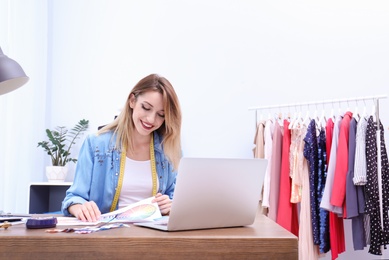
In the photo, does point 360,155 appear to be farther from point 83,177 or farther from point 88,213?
point 88,213

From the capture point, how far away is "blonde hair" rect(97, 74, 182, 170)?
1.71 meters

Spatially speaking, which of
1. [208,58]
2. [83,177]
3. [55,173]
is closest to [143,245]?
[83,177]

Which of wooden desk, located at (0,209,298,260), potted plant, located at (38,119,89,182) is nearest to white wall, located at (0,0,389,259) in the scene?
potted plant, located at (38,119,89,182)

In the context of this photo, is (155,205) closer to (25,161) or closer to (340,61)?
(25,161)

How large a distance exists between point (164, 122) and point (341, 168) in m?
1.40

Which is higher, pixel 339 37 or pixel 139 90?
pixel 339 37

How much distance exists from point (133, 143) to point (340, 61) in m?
2.30

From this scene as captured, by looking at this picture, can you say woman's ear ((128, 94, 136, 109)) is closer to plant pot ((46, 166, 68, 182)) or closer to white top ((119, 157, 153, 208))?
white top ((119, 157, 153, 208))

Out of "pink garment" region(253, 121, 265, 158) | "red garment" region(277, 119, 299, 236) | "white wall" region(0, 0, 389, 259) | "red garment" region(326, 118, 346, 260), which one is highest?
"white wall" region(0, 0, 389, 259)

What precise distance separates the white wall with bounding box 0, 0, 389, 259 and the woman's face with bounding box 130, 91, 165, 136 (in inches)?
72.5

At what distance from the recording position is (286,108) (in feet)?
11.5

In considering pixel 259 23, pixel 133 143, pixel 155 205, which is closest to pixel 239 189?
pixel 155 205

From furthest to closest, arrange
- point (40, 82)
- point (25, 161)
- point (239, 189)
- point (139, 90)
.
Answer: point (40, 82)
point (25, 161)
point (139, 90)
point (239, 189)

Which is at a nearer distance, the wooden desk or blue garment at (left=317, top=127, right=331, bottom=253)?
the wooden desk
